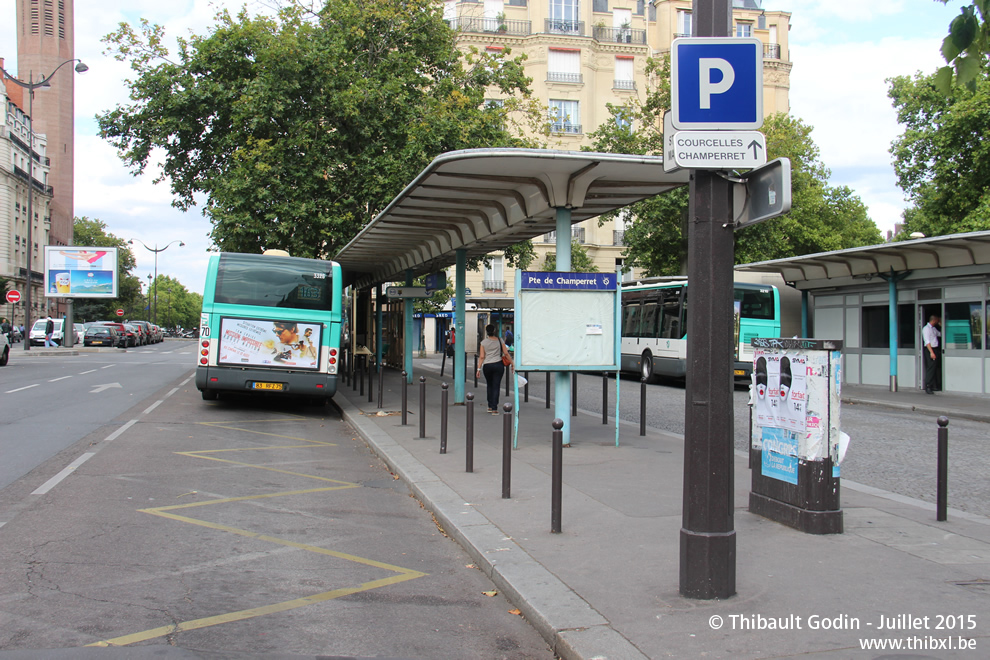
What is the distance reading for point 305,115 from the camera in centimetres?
2108

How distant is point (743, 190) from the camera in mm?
4441

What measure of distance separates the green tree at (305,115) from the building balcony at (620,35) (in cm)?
2850

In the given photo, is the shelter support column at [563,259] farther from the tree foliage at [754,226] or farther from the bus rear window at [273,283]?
the tree foliage at [754,226]

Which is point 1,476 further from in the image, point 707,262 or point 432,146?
point 432,146

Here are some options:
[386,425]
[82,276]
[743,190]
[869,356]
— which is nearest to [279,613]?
[743,190]

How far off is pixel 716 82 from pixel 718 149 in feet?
1.27

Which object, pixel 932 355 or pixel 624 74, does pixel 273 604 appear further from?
pixel 624 74

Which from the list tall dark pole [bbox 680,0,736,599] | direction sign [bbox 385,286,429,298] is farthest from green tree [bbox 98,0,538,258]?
tall dark pole [bbox 680,0,736,599]

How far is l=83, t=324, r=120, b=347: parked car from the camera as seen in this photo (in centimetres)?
5084

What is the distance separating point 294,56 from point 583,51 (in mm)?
30815

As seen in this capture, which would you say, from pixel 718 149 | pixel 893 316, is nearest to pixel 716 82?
pixel 718 149

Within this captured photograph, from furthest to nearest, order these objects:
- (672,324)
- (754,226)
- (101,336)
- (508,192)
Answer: (101,336) → (754,226) → (672,324) → (508,192)

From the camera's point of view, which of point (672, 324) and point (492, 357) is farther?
point (672, 324)

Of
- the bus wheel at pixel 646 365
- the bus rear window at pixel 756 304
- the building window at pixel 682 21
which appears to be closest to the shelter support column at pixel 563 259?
the bus rear window at pixel 756 304
